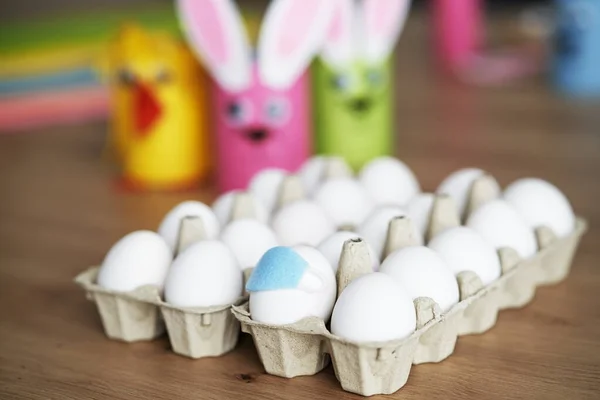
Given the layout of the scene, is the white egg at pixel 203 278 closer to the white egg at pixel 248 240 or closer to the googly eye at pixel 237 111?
the white egg at pixel 248 240

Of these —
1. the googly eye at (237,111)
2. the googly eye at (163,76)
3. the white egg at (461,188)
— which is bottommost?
the white egg at (461,188)

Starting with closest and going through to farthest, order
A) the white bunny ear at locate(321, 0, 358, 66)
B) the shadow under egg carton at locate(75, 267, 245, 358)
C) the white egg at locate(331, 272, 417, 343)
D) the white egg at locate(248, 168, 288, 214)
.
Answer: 1. the white egg at locate(331, 272, 417, 343)
2. the shadow under egg carton at locate(75, 267, 245, 358)
3. the white egg at locate(248, 168, 288, 214)
4. the white bunny ear at locate(321, 0, 358, 66)

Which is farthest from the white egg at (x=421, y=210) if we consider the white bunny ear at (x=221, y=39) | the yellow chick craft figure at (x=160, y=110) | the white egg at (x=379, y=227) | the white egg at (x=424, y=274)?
the yellow chick craft figure at (x=160, y=110)

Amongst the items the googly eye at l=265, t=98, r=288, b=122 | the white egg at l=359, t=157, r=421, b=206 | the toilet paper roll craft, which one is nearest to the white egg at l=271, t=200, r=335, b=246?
the white egg at l=359, t=157, r=421, b=206

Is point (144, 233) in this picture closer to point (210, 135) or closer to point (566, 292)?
point (566, 292)

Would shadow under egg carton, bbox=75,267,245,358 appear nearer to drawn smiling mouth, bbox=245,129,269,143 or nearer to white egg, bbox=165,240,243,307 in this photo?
white egg, bbox=165,240,243,307

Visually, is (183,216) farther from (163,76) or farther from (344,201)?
(163,76)

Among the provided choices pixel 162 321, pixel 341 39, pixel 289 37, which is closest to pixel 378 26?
pixel 341 39
